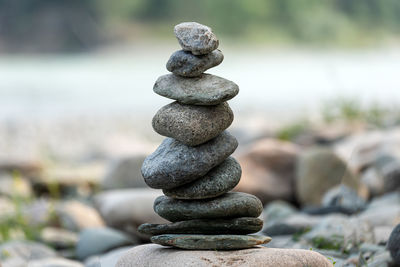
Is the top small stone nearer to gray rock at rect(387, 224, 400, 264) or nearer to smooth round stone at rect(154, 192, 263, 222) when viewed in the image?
smooth round stone at rect(154, 192, 263, 222)

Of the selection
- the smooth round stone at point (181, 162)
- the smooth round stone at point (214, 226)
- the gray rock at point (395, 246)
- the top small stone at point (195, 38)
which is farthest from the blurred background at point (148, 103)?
the top small stone at point (195, 38)

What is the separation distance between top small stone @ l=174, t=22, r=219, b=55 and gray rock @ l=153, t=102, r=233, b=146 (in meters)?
0.25

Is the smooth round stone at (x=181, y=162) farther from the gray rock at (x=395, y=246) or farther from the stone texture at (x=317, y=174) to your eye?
the stone texture at (x=317, y=174)

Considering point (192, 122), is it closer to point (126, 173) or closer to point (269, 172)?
point (269, 172)

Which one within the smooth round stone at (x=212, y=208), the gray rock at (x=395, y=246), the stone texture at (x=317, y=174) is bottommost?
the gray rock at (x=395, y=246)

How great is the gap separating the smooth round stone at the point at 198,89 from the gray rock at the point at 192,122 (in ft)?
0.15

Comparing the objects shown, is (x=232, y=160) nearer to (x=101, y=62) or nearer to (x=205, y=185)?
(x=205, y=185)

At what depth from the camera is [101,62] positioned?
26.6 metres

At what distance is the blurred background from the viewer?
541 centimetres

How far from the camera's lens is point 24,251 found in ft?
13.5

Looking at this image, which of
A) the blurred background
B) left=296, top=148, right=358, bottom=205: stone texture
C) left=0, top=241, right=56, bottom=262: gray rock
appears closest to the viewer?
left=0, top=241, right=56, bottom=262: gray rock

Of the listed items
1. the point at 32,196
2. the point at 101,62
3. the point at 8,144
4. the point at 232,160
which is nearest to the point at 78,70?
the point at 101,62

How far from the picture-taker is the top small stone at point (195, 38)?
2531 millimetres

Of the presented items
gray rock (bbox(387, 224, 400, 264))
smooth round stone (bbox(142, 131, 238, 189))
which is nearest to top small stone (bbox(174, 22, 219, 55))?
smooth round stone (bbox(142, 131, 238, 189))
